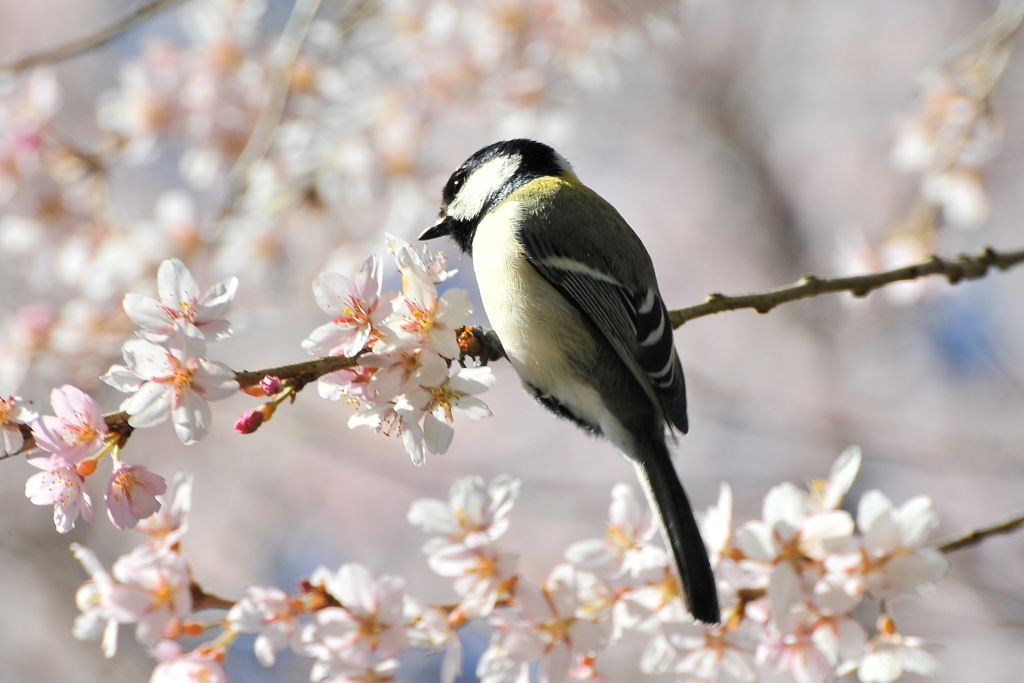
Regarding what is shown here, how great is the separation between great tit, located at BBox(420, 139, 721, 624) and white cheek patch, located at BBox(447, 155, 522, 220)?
0.35 m

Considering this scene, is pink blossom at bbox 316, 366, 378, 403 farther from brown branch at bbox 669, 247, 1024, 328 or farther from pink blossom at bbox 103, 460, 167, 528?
brown branch at bbox 669, 247, 1024, 328

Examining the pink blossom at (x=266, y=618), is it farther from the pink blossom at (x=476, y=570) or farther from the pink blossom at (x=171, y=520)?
the pink blossom at (x=476, y=570)

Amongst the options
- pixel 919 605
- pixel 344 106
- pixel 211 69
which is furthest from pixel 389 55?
pixel 919 605

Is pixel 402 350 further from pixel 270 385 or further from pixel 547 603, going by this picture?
pixel 547 603

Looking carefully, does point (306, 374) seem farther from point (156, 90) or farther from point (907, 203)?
point (907, 203)

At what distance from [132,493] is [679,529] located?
0.91 metres

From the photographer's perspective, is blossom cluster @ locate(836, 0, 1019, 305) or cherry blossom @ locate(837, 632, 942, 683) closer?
cherry blossom @ locate(837, 632, 942, 683)

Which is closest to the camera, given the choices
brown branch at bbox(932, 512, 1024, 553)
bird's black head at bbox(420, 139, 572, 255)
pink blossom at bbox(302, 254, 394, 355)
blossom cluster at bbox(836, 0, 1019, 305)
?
pink blossom at bbox(302, 254, 394, 355)

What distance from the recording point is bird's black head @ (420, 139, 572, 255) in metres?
2.17

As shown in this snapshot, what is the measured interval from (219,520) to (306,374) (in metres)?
4.58

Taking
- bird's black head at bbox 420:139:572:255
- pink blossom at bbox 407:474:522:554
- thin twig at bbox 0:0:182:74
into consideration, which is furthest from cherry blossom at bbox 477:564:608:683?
thin twig at bbox 0:0:182:74

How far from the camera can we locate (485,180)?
229cm

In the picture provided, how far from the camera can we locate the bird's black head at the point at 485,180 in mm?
2166

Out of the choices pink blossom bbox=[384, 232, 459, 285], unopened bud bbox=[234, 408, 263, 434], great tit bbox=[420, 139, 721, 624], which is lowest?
unopened bud bbox=[234, 408, 263, 434]
